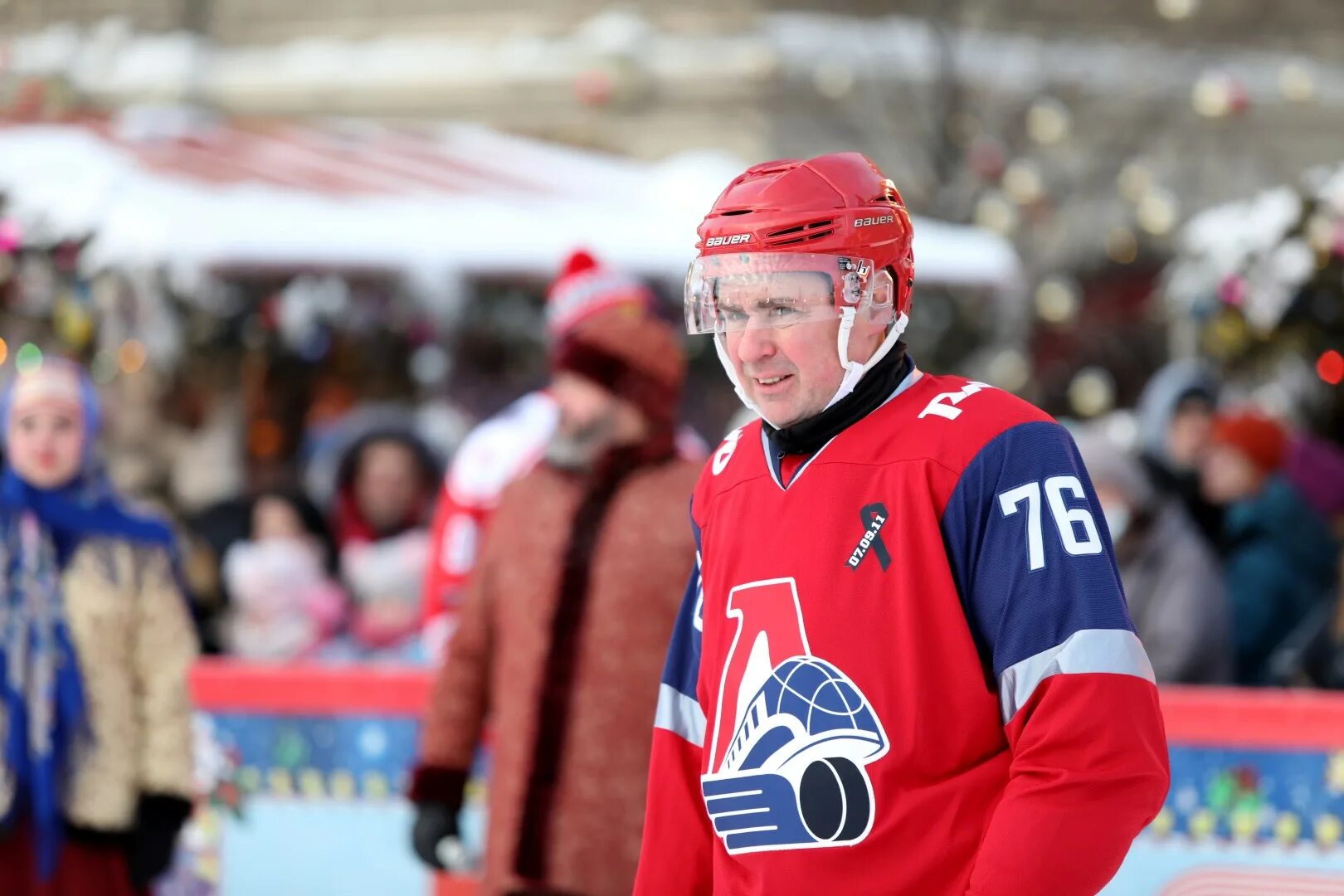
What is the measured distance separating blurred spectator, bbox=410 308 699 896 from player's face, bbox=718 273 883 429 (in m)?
1.51

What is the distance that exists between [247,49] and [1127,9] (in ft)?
32.4

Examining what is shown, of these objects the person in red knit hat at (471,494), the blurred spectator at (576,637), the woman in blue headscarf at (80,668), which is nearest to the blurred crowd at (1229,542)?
the person in red knit hat at (471,494)

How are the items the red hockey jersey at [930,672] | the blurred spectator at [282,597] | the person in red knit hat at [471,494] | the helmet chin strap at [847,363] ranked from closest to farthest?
1. the red hockey jersey at [930,672]
2. the helmet chin strap at [847,363]
3. the person in red knit hat at [471,494]
4. the blurred spectator at [282,597]

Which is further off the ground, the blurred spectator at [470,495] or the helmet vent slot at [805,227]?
the helmet vent slot at [805,227]

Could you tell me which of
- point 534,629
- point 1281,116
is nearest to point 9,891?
point 534,629

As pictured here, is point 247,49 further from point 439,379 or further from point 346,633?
point 346,633

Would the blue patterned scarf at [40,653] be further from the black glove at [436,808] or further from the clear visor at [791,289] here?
the clear visor at [791,289]

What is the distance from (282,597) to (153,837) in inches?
78.4

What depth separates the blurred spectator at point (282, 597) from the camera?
252 inches

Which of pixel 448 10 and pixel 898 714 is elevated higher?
pixel 448 10

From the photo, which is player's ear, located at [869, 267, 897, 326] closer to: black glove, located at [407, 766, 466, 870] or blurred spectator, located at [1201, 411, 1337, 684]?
black glove, located at [407, 766, 466, 870]

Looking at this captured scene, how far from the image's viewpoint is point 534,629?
155 inches

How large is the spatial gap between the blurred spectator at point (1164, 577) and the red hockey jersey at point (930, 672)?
3345mm

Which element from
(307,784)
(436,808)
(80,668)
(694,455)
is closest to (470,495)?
(307,784)
